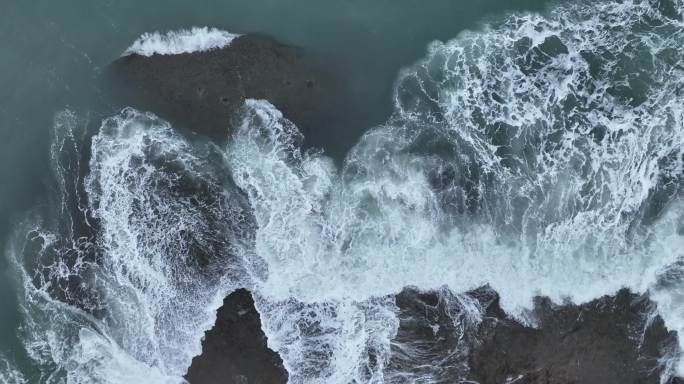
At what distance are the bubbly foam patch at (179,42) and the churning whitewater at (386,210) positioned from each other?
131 mm

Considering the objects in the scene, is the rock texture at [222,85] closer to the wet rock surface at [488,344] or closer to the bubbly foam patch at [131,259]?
the bubbly foam patch at [131,259]

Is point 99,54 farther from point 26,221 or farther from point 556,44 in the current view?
point 556,44

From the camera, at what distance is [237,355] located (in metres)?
14.5

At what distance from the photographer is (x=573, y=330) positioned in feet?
47.2

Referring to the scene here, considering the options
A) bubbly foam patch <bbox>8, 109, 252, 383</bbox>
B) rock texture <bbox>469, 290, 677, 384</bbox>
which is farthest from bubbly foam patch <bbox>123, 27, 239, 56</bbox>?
rock texture <bbox>469, 290, 677, 384</bbox>

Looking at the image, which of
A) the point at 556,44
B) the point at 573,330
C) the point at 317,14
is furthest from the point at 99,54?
the point at 573,330

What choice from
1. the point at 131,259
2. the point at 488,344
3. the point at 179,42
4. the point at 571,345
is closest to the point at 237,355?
the point at 131,259

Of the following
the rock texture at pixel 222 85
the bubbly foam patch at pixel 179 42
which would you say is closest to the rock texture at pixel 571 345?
the rock texture at pixel 222 85

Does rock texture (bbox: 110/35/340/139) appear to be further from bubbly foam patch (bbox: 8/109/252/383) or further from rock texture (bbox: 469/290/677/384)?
rock texture (bbox: 469/290/677/384)

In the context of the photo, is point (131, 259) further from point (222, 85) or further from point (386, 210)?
point (386, 210)

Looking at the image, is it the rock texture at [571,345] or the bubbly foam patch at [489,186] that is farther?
the bubbly foam patch at [489,186]

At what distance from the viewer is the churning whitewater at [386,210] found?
14453 millimetres

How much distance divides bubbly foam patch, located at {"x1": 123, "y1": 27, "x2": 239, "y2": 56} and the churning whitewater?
0.13m

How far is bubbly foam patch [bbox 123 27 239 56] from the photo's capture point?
586 inches
